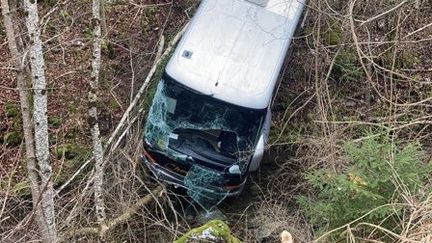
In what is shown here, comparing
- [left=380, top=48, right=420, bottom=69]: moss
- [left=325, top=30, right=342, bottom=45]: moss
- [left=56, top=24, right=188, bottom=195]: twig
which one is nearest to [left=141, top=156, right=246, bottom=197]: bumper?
[left=56, top=24, right=188, bottom=195]: twig

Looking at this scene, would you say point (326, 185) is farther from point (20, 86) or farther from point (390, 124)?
point (20, 86)

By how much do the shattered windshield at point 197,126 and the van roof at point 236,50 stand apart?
0.19 metres

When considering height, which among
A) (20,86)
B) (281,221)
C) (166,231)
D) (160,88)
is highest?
(20,86)

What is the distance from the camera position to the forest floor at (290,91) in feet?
26.3

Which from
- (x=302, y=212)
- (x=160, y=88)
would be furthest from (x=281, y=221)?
(x=160, y=88)

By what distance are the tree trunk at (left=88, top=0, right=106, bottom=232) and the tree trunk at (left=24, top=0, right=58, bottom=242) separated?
0.65 meters

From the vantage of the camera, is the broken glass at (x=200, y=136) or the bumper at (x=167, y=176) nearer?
the broken glass at (x=200, y=136)

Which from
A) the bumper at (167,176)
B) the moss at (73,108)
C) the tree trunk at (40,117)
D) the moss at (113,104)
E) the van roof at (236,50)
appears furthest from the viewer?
the moss at (73,108)

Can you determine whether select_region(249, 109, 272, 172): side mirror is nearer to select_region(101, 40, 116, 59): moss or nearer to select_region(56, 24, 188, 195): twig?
select_region(56, 24, 188, 195): twig

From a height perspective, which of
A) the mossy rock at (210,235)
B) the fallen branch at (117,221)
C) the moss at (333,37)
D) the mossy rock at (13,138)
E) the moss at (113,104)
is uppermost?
the mossy rock at (210,235)

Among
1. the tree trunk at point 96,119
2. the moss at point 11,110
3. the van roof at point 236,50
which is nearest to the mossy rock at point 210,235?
the tree trunk at point 96,119

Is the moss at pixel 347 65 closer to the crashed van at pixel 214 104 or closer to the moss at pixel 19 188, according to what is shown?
the crashed van at pixel 214 104

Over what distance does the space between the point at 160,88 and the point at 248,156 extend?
1.57 m

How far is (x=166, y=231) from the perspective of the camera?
7.69 metres
